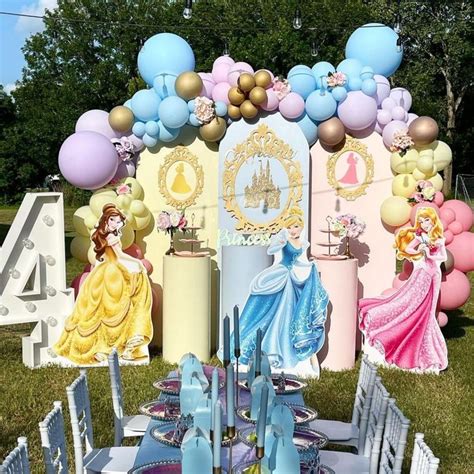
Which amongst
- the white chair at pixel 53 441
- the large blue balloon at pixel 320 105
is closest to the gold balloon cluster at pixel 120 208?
the large blue balloon at pixel 320 105

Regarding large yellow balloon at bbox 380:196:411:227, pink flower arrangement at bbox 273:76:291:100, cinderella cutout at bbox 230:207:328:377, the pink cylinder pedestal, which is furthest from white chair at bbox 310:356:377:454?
pink flower arrangement at bbox 273:76:291:100

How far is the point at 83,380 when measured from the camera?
3275mm

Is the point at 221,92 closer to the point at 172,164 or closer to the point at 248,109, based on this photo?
the point at 248,109

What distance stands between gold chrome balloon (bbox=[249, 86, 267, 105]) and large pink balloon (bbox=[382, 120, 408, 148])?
3.80 feet

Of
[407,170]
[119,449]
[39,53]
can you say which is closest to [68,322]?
[119,449]

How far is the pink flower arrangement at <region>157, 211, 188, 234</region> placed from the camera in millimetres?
6188

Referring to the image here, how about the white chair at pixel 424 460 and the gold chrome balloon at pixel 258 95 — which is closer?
the white chair at pixel 424 460

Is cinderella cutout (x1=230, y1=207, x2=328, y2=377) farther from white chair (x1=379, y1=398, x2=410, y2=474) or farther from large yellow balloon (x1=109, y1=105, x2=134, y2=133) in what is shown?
white chair (x1=379, y1=398, x2=410, y2=474)

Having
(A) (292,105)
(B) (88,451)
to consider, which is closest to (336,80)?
(A) (292,105)

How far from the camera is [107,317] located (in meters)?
6.11

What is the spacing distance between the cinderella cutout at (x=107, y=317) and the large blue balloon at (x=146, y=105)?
120 cm

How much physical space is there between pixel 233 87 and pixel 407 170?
1740mm

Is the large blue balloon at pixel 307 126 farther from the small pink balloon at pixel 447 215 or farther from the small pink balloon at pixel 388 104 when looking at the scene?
the small pink balloon at pixel 447 215

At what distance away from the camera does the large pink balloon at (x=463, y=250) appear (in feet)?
21.7
